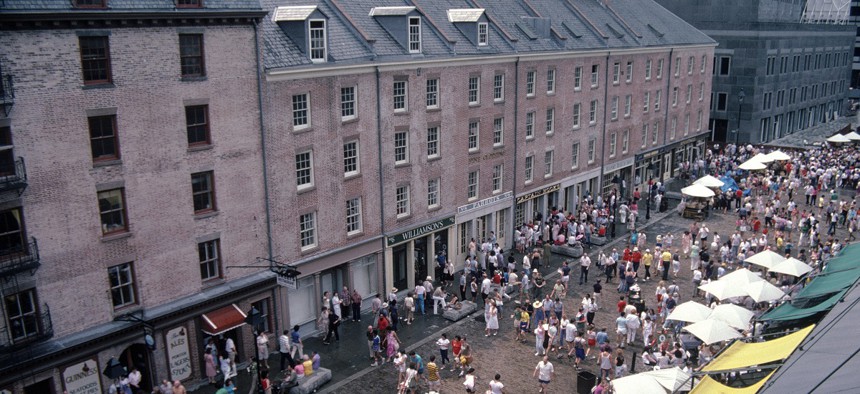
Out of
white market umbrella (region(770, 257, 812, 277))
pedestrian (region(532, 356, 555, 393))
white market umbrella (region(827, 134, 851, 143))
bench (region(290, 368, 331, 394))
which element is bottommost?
bench (region(290, 368, 331, 394))

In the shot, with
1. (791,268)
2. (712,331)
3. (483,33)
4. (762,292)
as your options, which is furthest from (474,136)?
(712,331)

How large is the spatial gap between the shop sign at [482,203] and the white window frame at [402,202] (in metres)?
4.00

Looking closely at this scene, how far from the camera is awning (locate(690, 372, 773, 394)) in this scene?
743 inches

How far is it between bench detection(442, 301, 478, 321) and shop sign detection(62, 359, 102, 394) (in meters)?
14.4

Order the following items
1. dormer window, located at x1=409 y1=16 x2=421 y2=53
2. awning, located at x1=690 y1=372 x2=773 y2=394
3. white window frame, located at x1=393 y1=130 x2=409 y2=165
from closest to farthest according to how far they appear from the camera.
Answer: awning, located at x1=690 y1=372 x2=773 y2=394
white window frame, located at x1=393 y1=130 x2=409 y2=165
dormer window, located at x1=409 y1=16 x2=421 y2=53

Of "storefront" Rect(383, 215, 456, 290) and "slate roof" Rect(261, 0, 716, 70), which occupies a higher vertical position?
"slate roof" Rect(261, 0, 716, 70)

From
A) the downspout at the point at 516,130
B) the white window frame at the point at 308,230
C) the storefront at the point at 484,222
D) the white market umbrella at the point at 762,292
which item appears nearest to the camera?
the white market umbrella at the point at 762,292

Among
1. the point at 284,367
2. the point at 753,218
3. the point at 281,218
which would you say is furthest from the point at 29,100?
the point at 753,218

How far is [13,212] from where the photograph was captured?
812 inches

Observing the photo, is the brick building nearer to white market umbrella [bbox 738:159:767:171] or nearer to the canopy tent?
the canopy tent

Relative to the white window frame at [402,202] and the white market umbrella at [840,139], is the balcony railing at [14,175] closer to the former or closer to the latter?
the white window frame at [402,202]

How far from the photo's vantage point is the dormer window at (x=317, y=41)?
28766 mm

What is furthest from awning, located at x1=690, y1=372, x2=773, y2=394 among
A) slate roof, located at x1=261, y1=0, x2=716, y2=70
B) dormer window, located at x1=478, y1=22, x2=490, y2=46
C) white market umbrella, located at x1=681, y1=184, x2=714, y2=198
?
white market umbrella, located at x1=681, y1=184, x2=714, y2=198

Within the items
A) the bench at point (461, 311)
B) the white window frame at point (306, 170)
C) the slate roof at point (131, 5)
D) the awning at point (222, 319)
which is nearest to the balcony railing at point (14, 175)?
the slate roof at point (131, 5)
